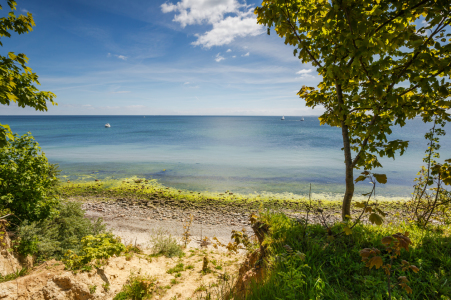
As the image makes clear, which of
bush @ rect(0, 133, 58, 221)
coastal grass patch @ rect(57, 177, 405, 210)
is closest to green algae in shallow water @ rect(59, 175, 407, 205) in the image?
coastal grass patch @ rect(57, 177, 405, 210)

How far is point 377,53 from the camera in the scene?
3545mm

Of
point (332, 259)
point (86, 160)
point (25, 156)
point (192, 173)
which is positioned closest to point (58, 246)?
point (25, 156)

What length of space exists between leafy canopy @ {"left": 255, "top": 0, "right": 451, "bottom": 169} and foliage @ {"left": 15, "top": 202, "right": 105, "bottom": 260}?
8.33 meters

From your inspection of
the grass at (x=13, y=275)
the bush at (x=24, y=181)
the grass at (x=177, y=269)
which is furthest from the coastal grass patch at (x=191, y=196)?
the grass at (x=13, y=275)

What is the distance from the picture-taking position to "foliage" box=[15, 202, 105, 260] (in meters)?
5.47

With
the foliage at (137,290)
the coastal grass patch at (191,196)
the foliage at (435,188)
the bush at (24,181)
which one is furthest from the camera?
the coastal grass patch at (191,196)

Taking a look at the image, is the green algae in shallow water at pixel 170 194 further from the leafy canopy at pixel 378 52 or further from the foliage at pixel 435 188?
the leafy canopy at pixel 378 52

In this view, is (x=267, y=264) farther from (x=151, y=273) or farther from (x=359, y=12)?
(x=359, y=12)

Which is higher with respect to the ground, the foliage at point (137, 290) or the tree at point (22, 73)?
the tree at point (22, 73)

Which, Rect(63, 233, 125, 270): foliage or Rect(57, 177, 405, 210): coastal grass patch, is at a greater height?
Rect(63, 233, 125, 270): foliage

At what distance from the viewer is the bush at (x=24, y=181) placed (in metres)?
5.44

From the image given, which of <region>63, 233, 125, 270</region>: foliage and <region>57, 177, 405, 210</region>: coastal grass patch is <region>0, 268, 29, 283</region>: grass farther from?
<region>57, 177, 405, 210</region>: coastal grass patch

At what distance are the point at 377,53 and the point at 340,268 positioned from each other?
153 inches

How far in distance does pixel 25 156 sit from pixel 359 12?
8.89 metres
